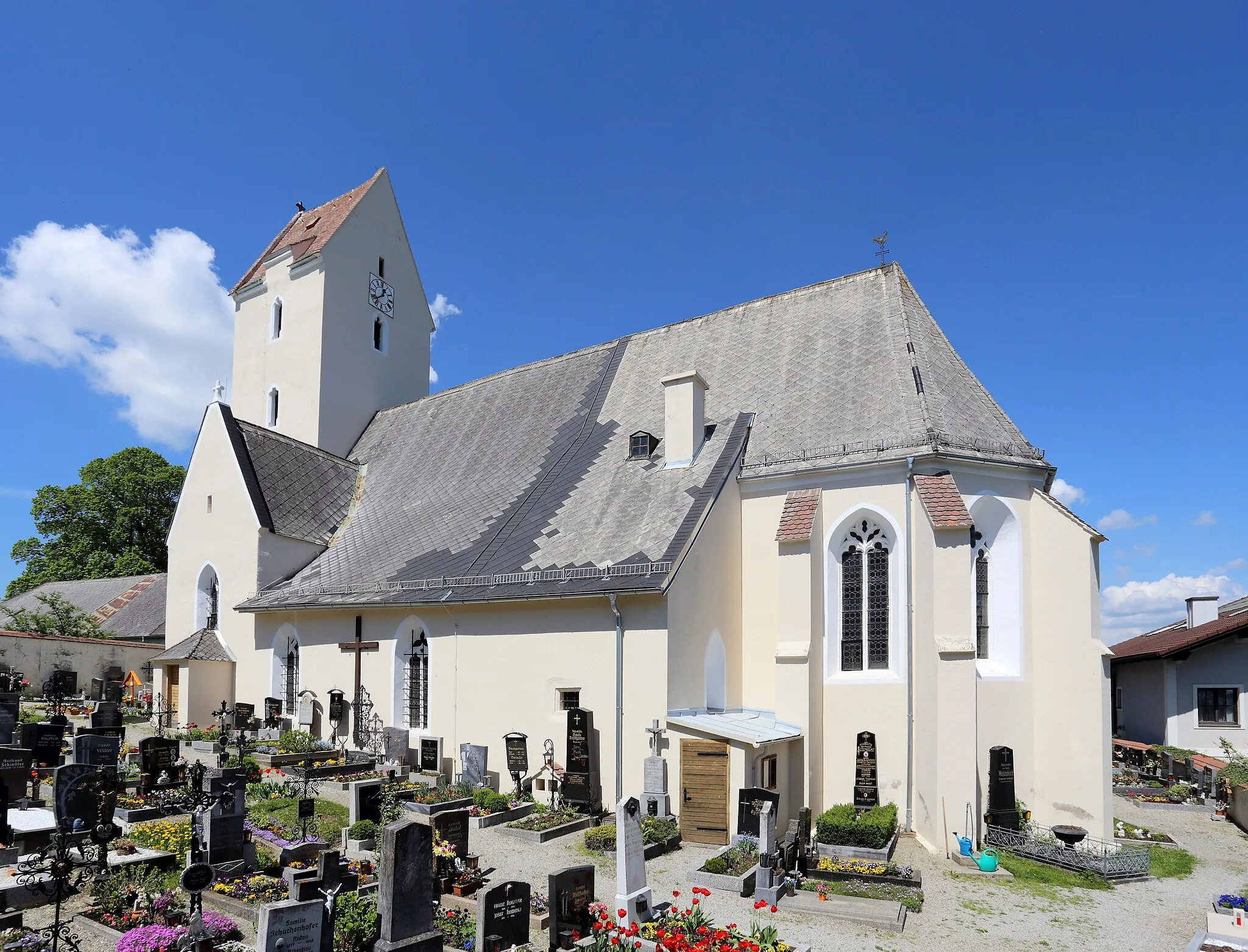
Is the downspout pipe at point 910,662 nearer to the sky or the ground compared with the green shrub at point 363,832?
nearer to the sky

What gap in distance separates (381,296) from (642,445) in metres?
15.6

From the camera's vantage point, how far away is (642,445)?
22.2m

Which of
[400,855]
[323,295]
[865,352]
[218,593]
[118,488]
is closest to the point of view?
[400,855]

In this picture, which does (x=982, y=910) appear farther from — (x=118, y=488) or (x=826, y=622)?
(x=118, y=488)

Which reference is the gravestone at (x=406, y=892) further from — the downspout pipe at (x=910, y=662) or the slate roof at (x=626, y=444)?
the downspout pipe at (x=910, y=662)

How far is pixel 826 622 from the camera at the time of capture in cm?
1916

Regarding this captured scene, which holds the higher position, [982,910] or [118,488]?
[118,488]

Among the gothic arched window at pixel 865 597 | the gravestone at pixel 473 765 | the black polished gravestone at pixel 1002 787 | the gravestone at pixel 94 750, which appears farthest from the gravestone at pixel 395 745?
the black polished gravestone at pixel 1002 787

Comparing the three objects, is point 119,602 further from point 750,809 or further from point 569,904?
point 569,904

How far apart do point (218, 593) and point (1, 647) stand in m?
13.6

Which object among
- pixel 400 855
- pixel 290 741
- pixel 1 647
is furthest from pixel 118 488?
pixel 400 855

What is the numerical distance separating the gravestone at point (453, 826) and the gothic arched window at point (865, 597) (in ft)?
30.0

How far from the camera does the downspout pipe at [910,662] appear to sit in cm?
1747

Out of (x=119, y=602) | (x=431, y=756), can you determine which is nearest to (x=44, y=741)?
(x=431, y=756)
